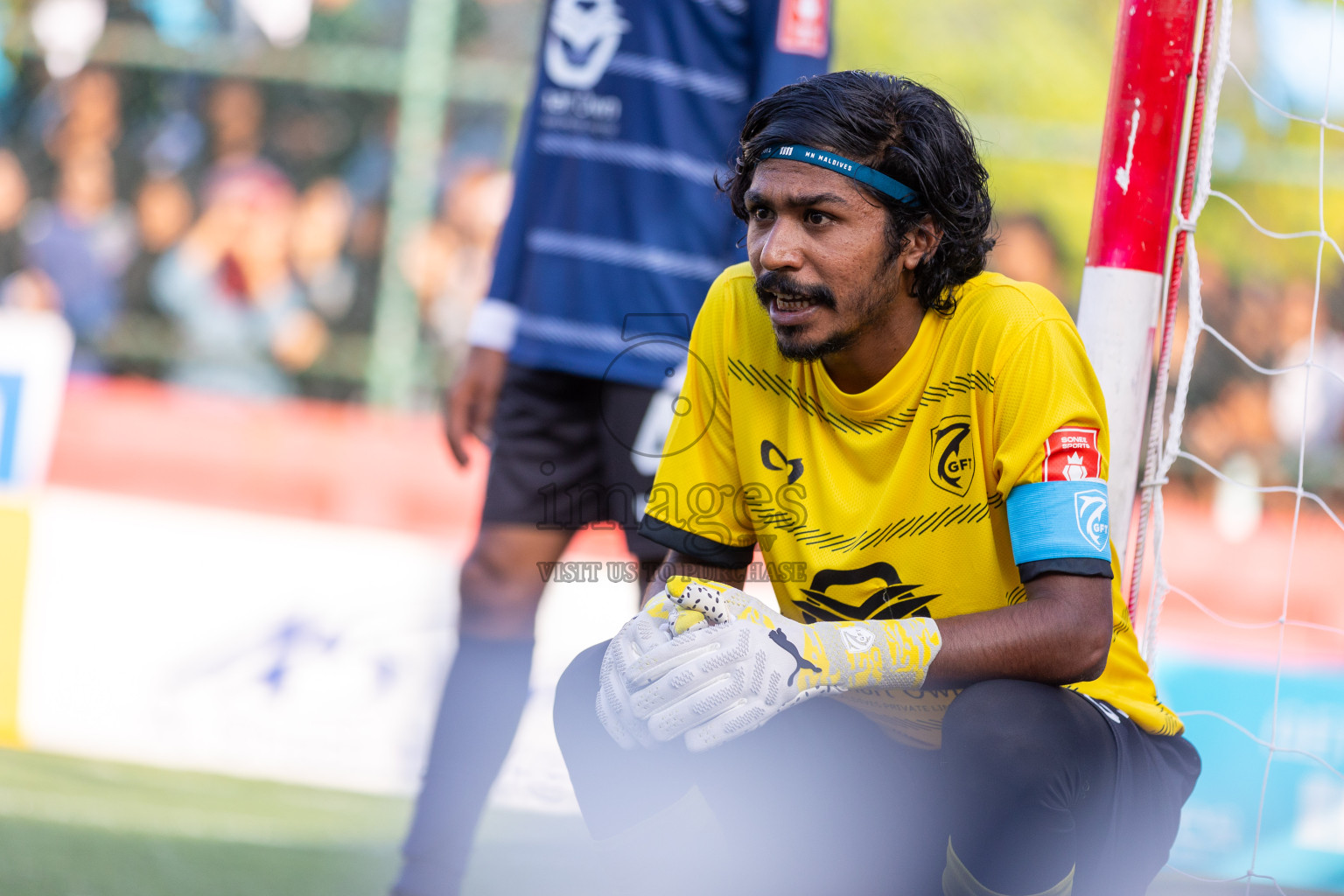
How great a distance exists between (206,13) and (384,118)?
1110 mm

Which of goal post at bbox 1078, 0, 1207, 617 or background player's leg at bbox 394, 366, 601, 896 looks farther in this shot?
background player's leg at bbox 394, 366, 601, 896

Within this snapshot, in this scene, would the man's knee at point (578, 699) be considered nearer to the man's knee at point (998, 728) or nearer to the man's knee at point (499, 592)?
the man's knee at point (998, 728)

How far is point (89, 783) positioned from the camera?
11.2ft

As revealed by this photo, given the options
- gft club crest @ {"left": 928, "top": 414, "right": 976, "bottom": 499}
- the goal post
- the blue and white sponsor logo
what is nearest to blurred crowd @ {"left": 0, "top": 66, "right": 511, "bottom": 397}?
the goal post

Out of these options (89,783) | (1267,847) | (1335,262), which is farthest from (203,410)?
(1335,262)

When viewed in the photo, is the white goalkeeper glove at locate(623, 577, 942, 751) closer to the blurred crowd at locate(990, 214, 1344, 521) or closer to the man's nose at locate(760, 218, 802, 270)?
the man's nose at locate(760, 218, 802, 270)

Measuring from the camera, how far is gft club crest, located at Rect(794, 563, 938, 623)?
73.4 inches

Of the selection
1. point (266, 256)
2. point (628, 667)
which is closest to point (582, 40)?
point (628, 667)

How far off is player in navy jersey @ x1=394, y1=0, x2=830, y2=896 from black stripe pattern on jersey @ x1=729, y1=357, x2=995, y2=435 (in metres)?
0.52

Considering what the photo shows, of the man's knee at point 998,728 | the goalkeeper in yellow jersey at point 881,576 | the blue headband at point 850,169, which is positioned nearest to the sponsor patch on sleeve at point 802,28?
the goalkeeper in yellow jersey at point 881,576

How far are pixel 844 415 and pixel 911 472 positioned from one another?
0.14 m

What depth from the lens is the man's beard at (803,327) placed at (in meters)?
1.83

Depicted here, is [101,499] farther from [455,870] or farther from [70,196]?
[70,196]

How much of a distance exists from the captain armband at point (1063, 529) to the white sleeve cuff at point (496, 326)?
4.08ft
